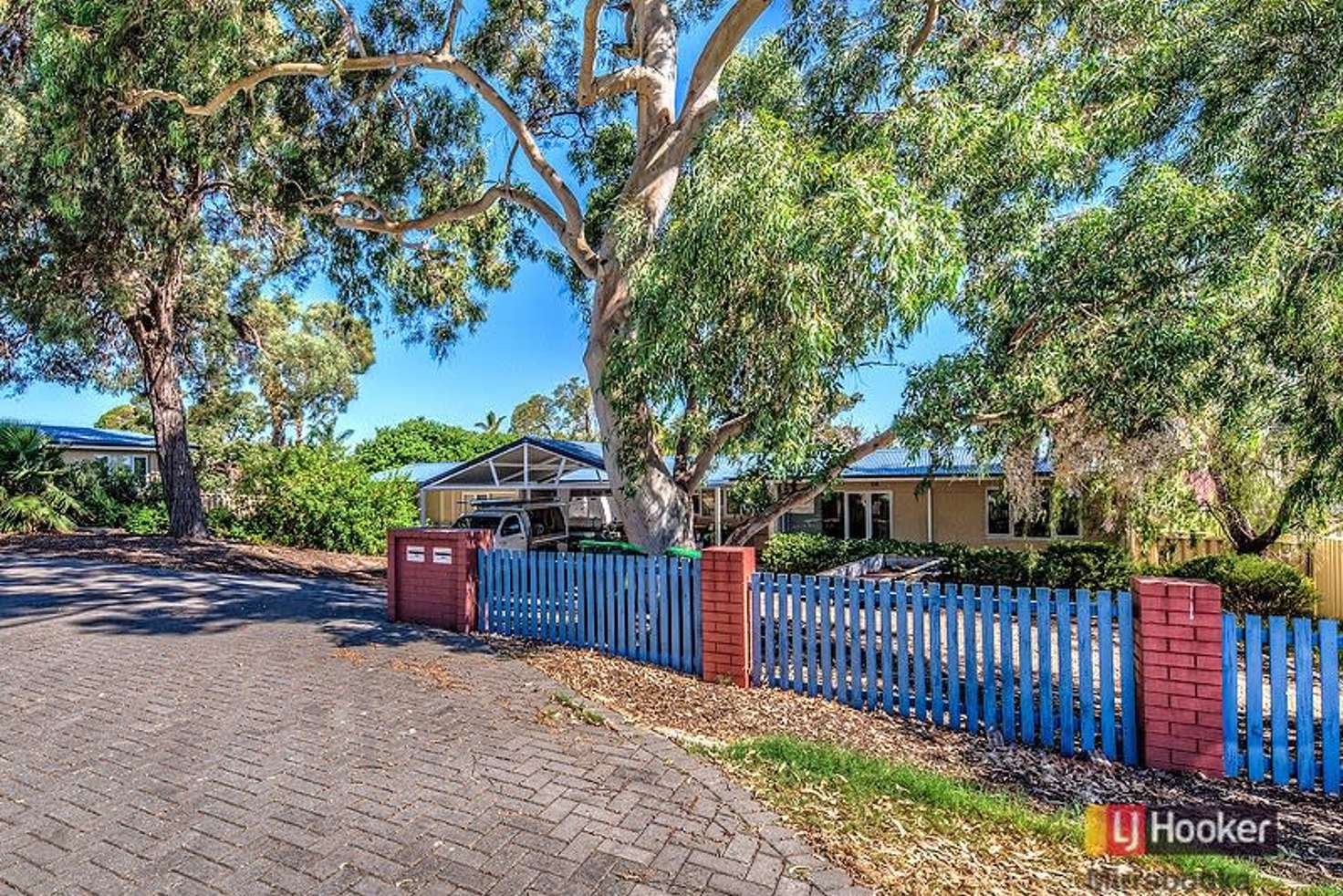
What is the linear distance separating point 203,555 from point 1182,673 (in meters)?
16.5

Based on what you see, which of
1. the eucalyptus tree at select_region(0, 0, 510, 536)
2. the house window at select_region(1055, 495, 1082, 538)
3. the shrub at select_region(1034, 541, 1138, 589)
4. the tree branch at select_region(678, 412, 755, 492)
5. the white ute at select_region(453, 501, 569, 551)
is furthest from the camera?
the white ute at select_region(453, 501, 569, 551)

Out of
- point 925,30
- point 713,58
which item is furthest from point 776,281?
point 925,30

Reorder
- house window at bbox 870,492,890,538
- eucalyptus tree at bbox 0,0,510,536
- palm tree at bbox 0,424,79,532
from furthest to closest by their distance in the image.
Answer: house window at bbox 870,492,890,538 → palm tree at bbox 0,424,79,532 → eucalyptus tree at bbox 0,0,510,536

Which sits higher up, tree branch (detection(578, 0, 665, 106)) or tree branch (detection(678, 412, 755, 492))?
tree branch (detection(578, 0, 665, 106))

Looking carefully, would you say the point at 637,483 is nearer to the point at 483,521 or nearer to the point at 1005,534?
the point at 483,521

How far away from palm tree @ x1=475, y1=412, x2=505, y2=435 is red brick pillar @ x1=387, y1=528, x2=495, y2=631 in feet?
138

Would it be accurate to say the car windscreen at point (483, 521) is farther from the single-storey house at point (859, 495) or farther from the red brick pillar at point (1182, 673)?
the red brick pillar at point (1182, 673)

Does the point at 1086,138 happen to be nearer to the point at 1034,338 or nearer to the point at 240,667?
the point at 1034,338

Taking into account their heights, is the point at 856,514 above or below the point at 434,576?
below

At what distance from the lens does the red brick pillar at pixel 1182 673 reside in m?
5.11

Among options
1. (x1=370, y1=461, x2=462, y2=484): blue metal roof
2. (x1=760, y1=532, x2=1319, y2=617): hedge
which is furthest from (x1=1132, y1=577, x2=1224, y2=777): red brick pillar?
(x1=370, y1=461, x2=462, y2=484): blue metal roof

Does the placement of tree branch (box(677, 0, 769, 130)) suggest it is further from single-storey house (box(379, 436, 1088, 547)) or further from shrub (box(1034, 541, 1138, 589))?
shrub (box(1034, 541, 1138, 589))

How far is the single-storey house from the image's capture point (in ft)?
59.3

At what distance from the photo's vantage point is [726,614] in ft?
22.1
